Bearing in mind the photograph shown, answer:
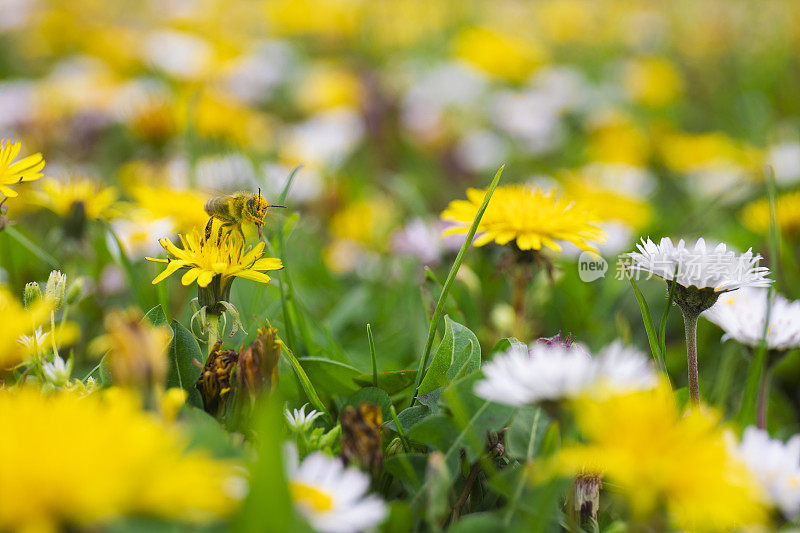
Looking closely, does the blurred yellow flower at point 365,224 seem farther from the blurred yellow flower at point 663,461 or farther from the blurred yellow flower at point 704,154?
the blurred yellow flower at point 663,461

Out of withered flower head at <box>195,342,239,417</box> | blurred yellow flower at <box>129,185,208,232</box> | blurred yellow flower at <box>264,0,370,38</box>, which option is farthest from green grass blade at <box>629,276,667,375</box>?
blurred yellow flower at <box>264,0,370,38</box>

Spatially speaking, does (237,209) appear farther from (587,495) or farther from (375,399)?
(587,495)

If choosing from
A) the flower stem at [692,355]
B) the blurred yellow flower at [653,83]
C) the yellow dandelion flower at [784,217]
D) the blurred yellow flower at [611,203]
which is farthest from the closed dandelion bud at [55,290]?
the blurred yellow flower at [653,83]

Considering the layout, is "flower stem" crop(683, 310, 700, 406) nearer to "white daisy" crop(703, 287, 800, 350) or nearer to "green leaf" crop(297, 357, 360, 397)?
"white daisy" crop(703, 287, 800, 350)

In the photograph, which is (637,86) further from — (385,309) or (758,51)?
(385,309)

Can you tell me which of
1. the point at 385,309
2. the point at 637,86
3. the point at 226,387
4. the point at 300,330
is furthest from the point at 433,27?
the point at 226,387
